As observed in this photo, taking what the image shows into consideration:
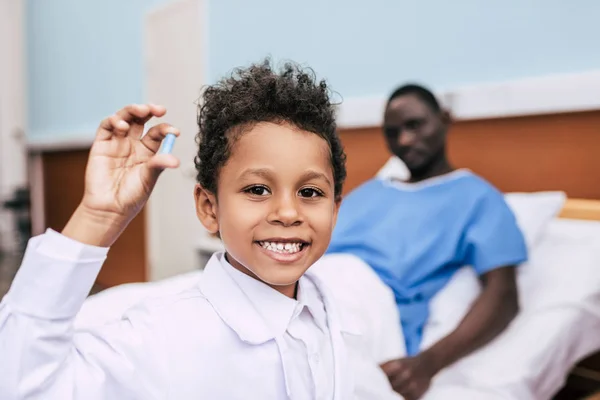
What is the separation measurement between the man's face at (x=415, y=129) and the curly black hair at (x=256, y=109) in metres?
0.74

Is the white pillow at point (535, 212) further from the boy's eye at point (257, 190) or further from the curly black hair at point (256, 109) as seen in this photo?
the boy's eye at point (257, 190)

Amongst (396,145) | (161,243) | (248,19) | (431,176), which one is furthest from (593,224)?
(161,243)

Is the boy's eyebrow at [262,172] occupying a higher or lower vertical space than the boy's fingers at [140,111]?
lower

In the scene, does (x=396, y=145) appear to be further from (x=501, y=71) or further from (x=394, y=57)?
(x=394, y=57)

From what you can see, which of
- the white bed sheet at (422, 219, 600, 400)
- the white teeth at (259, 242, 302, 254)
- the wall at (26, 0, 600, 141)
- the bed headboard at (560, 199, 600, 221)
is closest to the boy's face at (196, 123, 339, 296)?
the white teeth at (259, 242, 302, 254)

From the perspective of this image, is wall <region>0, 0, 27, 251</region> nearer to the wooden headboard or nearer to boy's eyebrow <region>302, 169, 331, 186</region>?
the wooden headboard

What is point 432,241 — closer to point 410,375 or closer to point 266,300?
point 410,375

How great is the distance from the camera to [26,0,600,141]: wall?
5.19 ft

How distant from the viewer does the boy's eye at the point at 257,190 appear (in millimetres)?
684

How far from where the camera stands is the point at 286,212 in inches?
25.6

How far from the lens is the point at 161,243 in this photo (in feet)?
11.2

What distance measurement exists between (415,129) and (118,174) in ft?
3.31

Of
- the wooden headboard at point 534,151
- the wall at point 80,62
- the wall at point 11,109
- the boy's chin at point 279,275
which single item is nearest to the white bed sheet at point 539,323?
the wooden headboard at point 534,151

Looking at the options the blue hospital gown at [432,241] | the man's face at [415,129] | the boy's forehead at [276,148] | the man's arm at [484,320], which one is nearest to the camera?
the boy's forehead at [276,148]
